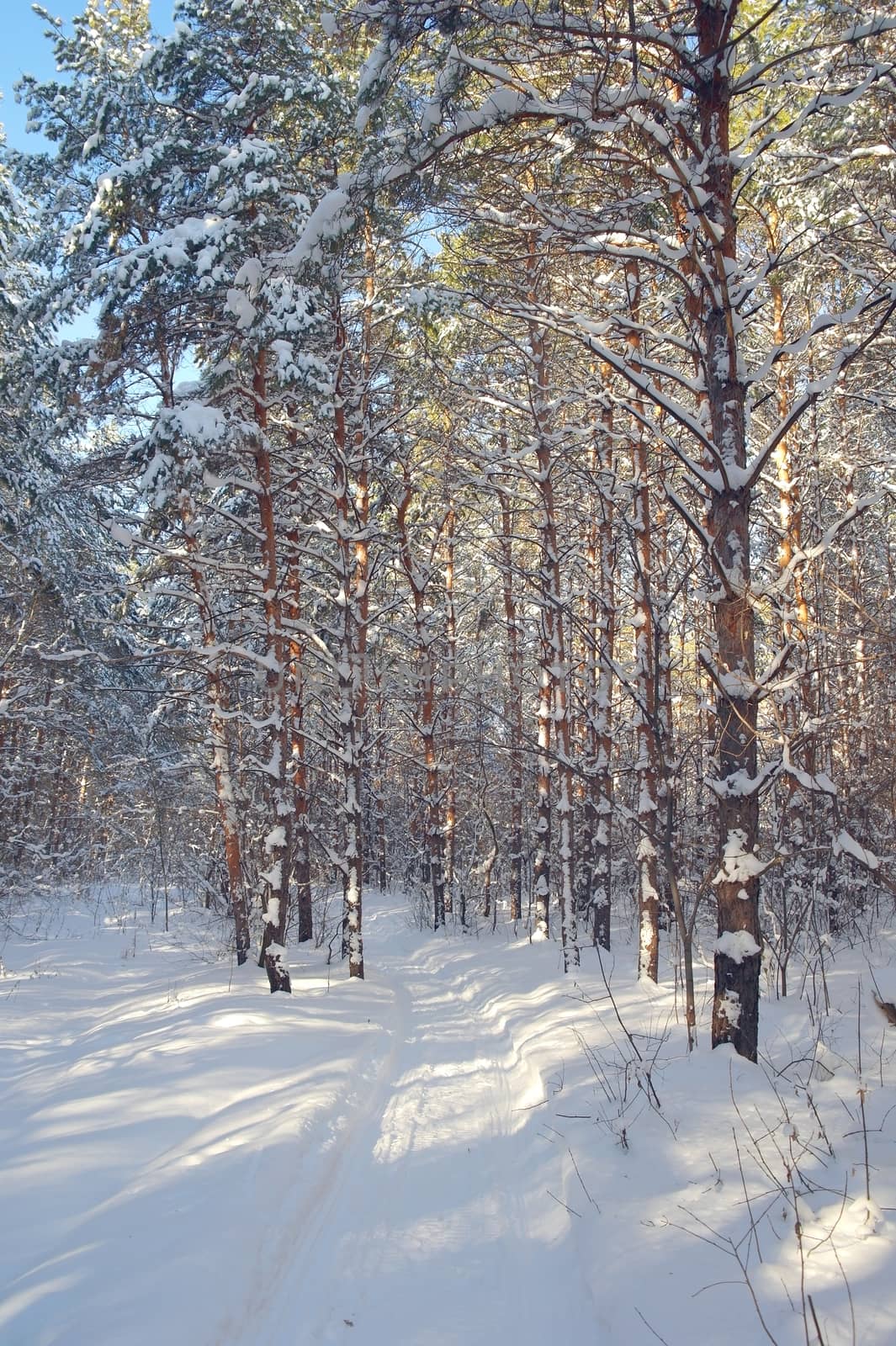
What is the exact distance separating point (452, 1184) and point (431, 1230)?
590 millimetres

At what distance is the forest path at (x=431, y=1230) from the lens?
3.34m

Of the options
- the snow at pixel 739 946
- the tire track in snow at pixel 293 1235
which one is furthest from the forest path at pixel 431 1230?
the snow at pixel 739 946

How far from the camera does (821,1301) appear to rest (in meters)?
2.73

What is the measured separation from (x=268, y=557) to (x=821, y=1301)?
30.3 ft

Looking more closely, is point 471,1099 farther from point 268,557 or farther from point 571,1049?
point 268,557

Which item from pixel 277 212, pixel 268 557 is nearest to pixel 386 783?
pixel 268 557

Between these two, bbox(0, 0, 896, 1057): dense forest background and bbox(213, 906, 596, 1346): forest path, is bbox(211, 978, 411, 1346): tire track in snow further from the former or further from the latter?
bbox(0, 0, 896, 1057): dense forest background

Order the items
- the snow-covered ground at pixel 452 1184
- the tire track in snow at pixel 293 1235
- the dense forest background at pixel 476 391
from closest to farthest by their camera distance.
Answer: the snow-covered ground at pixel 452 1184
the tire track in snow at pixel 293 1235
the dense forest background at pixel 476 391

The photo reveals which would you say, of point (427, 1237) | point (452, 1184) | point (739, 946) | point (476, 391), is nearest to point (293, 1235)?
point (427, 1237)

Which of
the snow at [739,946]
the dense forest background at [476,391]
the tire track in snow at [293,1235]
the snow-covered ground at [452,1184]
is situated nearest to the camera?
the snow-covered ground at [452,1184]

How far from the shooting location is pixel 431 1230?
417 centimetres

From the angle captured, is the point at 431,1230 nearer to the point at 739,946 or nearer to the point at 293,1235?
the point at 293,1235

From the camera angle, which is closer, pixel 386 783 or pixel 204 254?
pixel 204 254

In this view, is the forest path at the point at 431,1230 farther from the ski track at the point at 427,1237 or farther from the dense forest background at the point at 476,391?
the dense forest background at the point at 476,391
